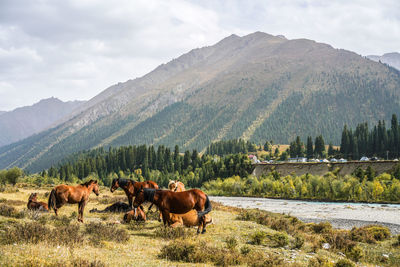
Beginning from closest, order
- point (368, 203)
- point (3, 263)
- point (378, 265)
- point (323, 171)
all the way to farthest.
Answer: point (3, 263) < point (378, 265) < point (368, 203) < point (323, 171)

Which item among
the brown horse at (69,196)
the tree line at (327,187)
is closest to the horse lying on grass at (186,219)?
the brown horse at (69,196)

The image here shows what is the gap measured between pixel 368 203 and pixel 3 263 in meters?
79.4

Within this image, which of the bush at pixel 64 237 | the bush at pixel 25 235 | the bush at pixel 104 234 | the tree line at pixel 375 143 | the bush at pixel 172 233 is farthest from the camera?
the tree line at pixel 375 143

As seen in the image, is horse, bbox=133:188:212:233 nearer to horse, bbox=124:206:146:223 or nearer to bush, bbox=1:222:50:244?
horse, bbox=124:206:146:223

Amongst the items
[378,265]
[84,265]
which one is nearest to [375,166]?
[378,265]

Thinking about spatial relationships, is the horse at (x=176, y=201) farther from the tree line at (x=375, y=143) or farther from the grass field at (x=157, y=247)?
the tree line at (x=375, y=143)

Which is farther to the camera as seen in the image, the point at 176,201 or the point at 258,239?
the point at 258,239

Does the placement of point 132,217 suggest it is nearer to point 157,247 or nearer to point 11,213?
point 157,247

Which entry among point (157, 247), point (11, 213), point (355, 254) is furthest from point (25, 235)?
point (355, 254)

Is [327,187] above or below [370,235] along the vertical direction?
below

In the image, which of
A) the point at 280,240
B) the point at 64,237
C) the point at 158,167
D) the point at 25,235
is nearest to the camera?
the point at 25,235

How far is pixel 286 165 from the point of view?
118 m

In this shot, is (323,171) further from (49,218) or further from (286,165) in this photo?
(49,218)

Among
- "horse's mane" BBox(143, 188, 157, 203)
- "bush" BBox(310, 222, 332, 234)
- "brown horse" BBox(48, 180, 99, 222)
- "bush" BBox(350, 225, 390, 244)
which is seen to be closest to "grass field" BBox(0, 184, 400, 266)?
"brown horse" BBox(48, 180, 99, 222)
